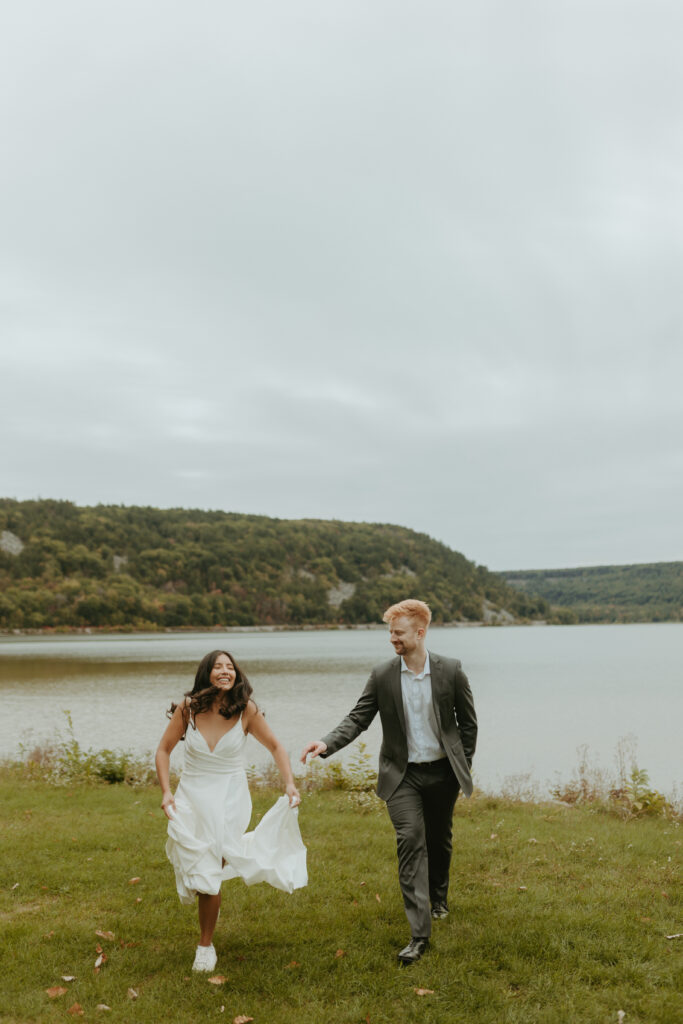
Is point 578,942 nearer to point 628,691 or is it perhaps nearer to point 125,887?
point 125,887

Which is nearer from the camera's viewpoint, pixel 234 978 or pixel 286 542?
pixel 234 978

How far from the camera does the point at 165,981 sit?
199 inches

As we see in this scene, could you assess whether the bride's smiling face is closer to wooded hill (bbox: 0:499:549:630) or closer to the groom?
the groom

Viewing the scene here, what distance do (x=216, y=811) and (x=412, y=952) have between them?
163cm

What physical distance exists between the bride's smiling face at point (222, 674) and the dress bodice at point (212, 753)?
12.1 inches

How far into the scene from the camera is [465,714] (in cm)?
576

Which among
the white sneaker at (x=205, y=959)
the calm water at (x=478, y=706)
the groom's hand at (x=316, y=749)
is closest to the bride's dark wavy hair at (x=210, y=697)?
the groom's hand at (x=316, y=749)

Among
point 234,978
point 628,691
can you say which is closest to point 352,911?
point 234,978

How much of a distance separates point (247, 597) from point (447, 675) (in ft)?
478

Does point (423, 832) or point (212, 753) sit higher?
point (212, 753)

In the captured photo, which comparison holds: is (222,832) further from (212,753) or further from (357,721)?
(357,721)

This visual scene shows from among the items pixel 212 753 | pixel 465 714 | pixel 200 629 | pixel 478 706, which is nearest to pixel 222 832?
pixel 212 753

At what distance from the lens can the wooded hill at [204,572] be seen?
415 ft

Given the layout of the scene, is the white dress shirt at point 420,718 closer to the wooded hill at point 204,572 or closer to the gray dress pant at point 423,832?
the gray dress pant at point 423,832
